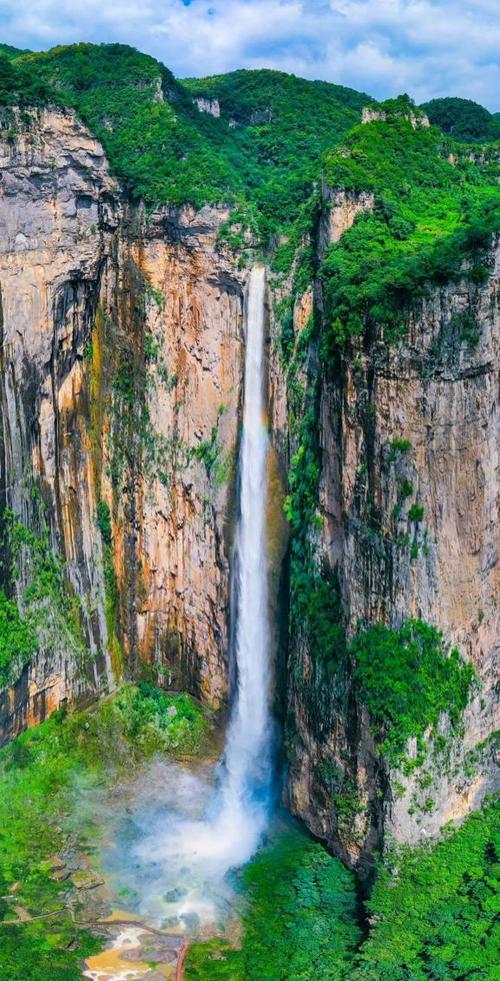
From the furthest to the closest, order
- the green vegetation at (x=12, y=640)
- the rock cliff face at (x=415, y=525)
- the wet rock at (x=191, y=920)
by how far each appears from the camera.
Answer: the green vegetation at (x=12, y=640), the wet rock at (x=191, y=920), the rock cliff face at (x=415, y=525)

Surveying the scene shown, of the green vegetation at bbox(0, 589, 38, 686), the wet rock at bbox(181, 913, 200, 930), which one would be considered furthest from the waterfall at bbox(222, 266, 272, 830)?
the green vegetation at bbox(0, 589, 38, 686)

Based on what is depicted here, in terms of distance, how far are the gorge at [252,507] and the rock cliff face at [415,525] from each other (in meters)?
0.06

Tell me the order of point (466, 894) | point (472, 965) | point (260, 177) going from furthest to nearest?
point (260, 177)
point (466, 894)
point (472, 965)

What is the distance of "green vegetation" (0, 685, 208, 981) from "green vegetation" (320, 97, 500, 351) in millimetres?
12017

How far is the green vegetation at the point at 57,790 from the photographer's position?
21.9m

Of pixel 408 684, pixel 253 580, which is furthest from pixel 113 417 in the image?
pixel 408 684

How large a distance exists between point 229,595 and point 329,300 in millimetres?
9367

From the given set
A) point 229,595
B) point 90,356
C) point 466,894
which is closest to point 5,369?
point 90,356

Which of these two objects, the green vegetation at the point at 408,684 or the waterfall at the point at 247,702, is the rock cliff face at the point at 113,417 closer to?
the waterfall at the point at 247,702

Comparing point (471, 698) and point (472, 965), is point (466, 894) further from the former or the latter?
point (471, 698)

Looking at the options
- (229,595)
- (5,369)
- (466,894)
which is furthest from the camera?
(229,595)

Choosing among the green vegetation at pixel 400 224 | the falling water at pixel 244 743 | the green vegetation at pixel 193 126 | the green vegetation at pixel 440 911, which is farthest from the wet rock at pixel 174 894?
the green vegetation at pixel 193 126

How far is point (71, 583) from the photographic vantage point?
2833 cm

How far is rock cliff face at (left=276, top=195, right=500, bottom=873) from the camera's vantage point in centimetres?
2055
